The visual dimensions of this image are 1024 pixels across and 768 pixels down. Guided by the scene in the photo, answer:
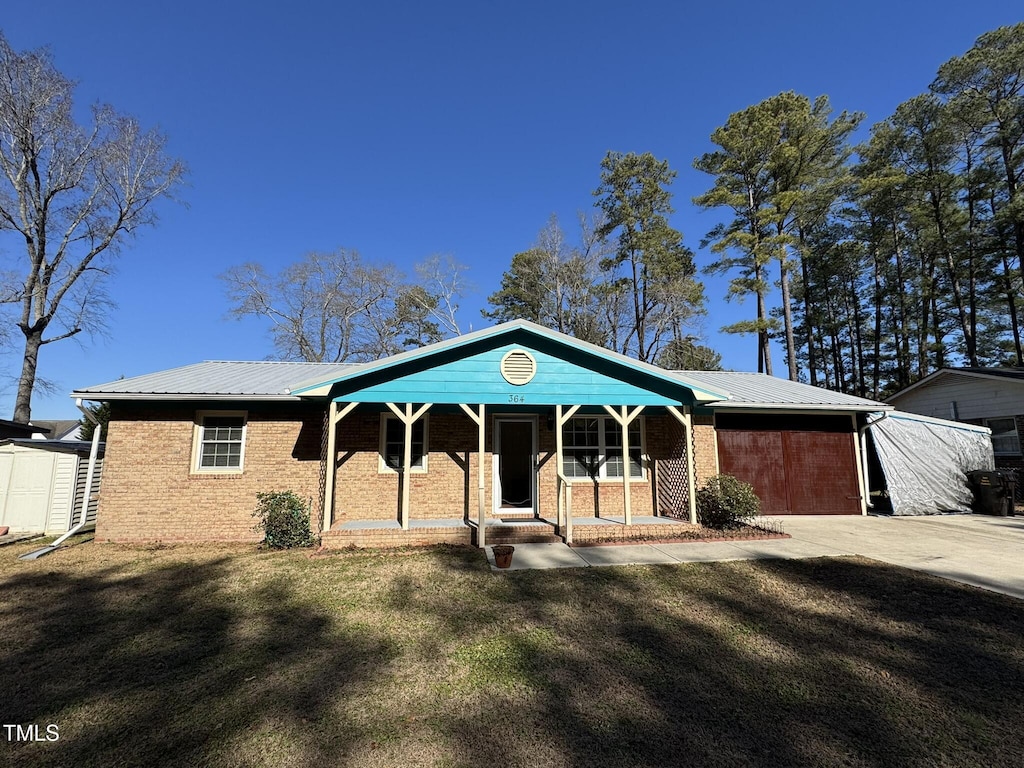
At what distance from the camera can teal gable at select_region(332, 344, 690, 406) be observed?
871 cm

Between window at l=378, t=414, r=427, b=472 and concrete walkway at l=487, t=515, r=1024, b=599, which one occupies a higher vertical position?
window at l=378, t=414, r=427, b=472

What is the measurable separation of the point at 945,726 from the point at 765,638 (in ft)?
4.94

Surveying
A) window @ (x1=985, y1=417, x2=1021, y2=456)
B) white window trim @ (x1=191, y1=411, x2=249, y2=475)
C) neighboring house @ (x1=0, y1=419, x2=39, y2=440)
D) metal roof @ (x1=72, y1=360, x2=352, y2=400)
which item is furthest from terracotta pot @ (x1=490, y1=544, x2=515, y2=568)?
neighboring house @ (x1=0, y1=419, x2=39, y2=440)

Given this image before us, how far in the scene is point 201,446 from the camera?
9.38 meters

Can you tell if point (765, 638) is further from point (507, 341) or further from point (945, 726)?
point (507, 341)

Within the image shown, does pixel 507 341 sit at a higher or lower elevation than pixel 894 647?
higher

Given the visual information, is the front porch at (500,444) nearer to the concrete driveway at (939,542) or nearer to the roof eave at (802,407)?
the roof eave at (802,407)

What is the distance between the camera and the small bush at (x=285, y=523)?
828 cm

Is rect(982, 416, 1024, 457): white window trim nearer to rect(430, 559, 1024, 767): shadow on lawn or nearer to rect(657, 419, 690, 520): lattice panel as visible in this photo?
rect(657, 419, 690, 520): lattice panel

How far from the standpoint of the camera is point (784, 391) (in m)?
12.8

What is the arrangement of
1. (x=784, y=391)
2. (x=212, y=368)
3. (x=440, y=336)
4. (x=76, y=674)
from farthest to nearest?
1. (x=440, y=336)
2. (x=784, y=391)
3. (x=212, y=368)
4. (x=76, y=674)

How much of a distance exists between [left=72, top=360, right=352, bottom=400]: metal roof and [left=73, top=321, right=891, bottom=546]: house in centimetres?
5

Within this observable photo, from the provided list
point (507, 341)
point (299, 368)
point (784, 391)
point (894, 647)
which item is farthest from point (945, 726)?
point (299, 368)

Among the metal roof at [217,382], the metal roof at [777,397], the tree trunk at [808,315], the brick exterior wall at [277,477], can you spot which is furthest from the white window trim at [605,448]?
the tree trunk at [808,315]
